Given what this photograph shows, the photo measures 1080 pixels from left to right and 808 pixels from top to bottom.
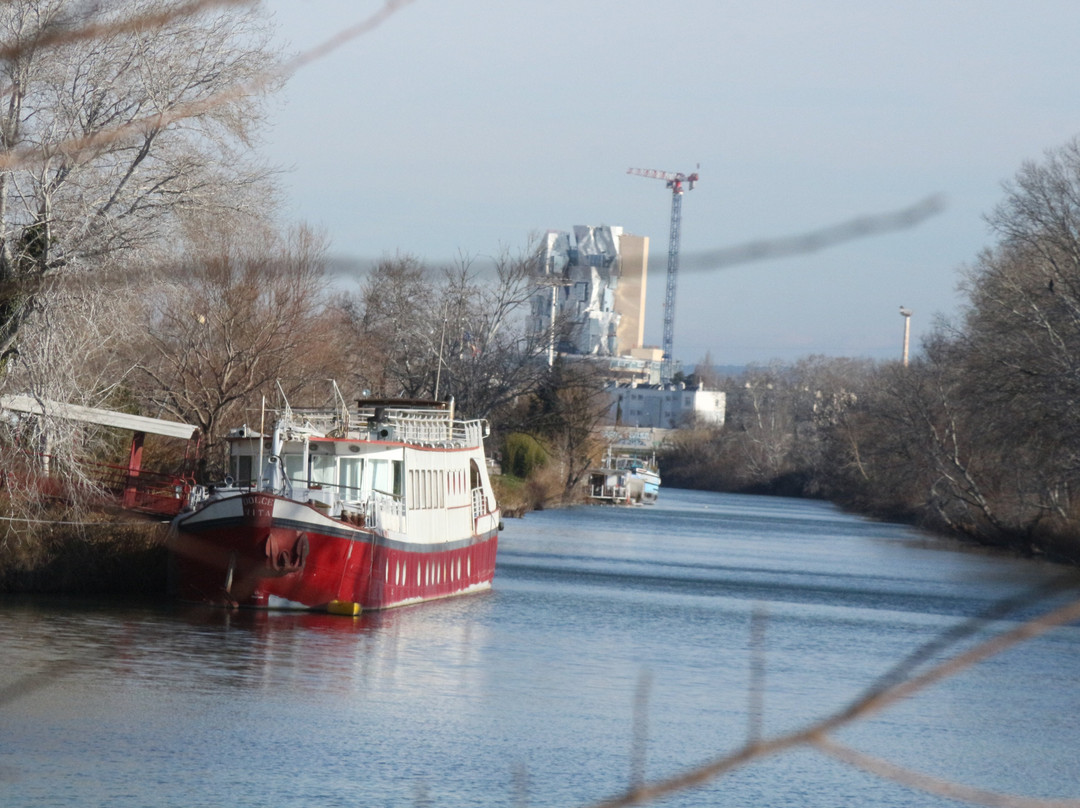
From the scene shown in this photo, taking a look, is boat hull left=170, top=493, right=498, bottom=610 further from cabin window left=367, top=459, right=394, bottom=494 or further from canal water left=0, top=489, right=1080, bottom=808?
cabin window left=367, top=459, right=394, bottom=494

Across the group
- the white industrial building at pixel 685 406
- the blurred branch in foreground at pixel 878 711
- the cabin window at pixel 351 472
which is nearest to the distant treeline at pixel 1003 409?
the cabin window at pixel 351 472

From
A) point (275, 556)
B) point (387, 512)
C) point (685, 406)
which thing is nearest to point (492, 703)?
point (275, 556)

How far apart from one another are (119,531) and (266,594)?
130 inches

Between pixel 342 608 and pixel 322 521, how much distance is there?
205 centimetres

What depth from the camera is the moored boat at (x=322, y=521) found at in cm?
2775

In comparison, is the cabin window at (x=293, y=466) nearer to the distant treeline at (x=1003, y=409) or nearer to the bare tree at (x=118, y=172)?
the bare tree at (x=118, y=172)

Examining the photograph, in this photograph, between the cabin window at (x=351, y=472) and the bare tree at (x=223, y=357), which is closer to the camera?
the cabin window at (x=351, y=472)

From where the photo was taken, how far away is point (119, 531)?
2878 cm

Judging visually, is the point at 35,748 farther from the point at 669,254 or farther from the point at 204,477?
the point at 204,477

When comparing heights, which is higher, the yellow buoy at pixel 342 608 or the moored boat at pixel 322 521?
the moored boat at pixel 322 521

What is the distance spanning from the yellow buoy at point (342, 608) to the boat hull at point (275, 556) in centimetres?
7

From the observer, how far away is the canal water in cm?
1570

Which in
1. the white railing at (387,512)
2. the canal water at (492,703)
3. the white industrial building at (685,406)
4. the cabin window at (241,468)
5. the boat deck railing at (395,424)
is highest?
the white industrial building at (685,406)

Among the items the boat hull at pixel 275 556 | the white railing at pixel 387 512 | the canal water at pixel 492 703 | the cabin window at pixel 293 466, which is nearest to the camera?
the canal water at pixel 492 703
